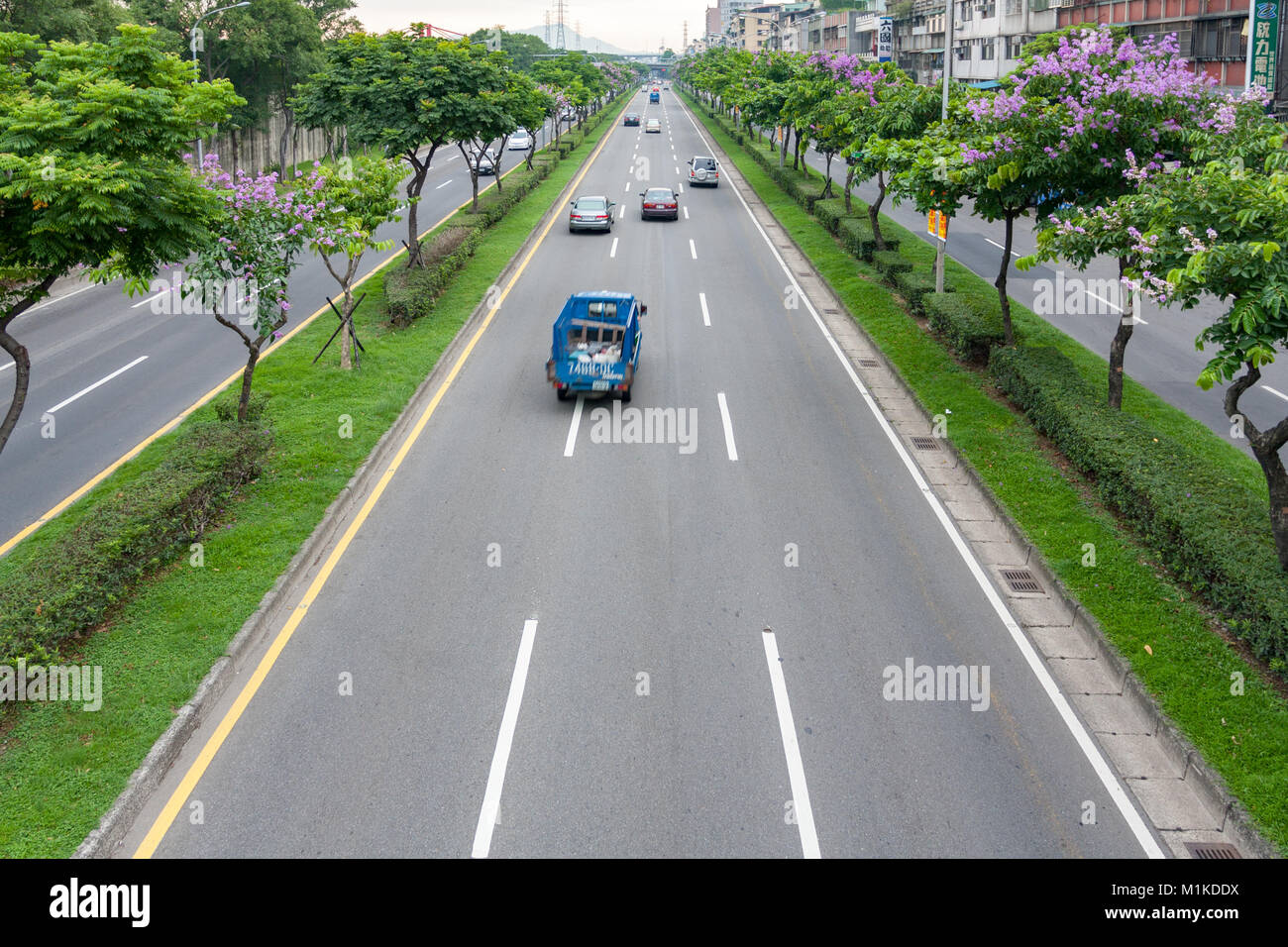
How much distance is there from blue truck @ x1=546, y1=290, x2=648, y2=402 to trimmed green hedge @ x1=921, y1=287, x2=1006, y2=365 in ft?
21.6

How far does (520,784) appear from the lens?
26.8ft

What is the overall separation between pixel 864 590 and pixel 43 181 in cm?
940

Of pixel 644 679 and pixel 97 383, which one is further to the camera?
pixel 97 383

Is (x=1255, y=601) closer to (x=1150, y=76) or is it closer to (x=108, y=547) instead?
(x=1150, y=76)

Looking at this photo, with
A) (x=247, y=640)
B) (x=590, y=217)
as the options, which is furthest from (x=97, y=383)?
(x=590, y=217)

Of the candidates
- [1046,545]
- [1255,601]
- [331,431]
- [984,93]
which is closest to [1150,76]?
[984,93]

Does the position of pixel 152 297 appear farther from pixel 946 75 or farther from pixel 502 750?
pixel 502 750

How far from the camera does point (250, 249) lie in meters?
14.7

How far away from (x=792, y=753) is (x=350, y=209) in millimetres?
14213

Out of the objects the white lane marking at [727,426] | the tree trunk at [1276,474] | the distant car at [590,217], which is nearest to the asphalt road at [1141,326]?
the tree trunk at [1276,474]

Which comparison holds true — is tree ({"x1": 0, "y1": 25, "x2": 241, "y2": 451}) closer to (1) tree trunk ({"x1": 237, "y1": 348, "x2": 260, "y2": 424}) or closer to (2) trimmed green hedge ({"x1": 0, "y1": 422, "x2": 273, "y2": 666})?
(2) trimmed green hedge ({"x1": 0, "y1": 422, "x2": 273, "y2": 666})

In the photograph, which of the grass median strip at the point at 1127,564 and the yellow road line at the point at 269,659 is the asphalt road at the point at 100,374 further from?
the grass median strip at the point at 1127,564

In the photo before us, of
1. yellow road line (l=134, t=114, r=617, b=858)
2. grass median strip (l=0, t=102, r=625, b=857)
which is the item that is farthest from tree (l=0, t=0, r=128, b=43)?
yellow road line (l=134, t=114, r=617, b=858)

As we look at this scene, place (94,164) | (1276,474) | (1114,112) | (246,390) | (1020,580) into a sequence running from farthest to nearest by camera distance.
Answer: (1114,112) → (246,390) → (1020,580) → (1276,474) → (94,164)
